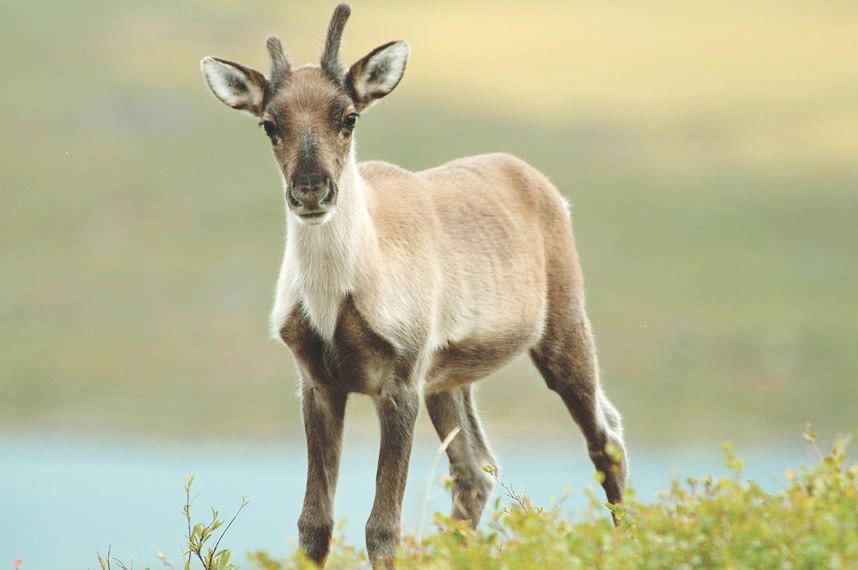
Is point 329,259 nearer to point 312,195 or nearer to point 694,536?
point 312,195

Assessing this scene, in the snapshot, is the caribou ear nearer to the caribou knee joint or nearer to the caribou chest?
the caribou chest

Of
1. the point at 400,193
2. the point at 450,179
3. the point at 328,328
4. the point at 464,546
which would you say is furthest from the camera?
the point at 450,179

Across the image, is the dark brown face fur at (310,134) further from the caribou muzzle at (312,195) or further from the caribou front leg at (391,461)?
the caribou front leg at (391,461)

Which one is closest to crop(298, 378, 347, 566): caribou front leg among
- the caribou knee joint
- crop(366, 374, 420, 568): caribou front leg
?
the caribou knee joint

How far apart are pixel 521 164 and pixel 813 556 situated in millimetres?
6832

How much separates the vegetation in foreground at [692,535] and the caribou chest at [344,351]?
2.16m

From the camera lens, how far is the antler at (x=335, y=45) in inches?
374

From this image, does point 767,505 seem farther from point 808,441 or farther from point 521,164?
point 521,164

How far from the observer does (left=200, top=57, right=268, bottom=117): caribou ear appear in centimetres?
952

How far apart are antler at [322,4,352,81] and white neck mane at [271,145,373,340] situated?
519 millimetres

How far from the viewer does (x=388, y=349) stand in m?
9.43

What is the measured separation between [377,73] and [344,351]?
5.92 ft

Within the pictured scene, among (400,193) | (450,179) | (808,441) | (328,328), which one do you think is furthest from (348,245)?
(808,441)

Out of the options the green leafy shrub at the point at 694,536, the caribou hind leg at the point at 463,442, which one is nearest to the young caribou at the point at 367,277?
the caribou hind leg at the point at 463,442
